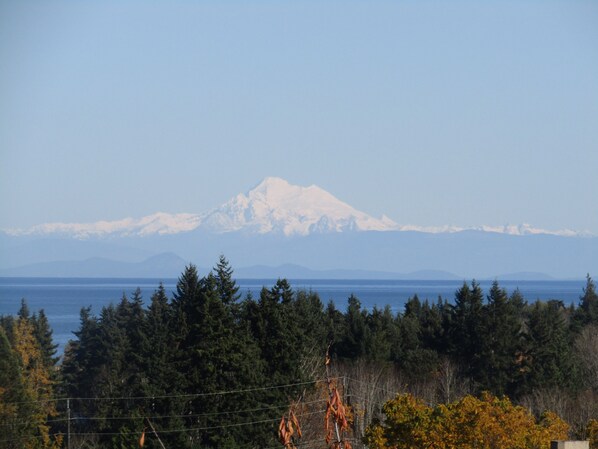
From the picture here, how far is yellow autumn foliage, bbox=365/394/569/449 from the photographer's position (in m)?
24.8

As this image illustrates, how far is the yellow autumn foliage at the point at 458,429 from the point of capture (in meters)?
24.8

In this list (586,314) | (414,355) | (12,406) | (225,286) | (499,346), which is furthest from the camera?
(586,314)

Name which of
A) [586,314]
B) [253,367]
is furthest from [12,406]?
[586,314]

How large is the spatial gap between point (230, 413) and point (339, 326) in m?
17.5

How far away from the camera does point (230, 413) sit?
35.0 metres

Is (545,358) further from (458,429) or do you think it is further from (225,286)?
(458,429)

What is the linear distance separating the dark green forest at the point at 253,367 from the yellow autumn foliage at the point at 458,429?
228 cm

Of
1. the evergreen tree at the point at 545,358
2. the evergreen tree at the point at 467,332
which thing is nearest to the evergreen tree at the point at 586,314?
the evergreen tree at the point at 467,332

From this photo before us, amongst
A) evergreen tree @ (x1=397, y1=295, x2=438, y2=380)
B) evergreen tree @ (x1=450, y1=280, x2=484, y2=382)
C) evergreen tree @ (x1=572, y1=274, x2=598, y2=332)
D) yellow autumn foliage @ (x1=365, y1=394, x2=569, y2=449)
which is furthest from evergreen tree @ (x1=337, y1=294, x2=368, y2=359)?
yellow autumn foliage @ (x1=365, y1=394, x2=569, y2=449)

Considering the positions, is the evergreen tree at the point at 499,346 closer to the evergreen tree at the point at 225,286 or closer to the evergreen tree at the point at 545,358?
the evergreen tree at the point at 545,358

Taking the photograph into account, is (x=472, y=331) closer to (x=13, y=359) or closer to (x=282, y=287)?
(x=282, y=287)

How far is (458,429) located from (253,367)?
12049 mm

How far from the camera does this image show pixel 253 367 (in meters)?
35.9

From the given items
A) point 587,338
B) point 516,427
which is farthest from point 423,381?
point 516,427
